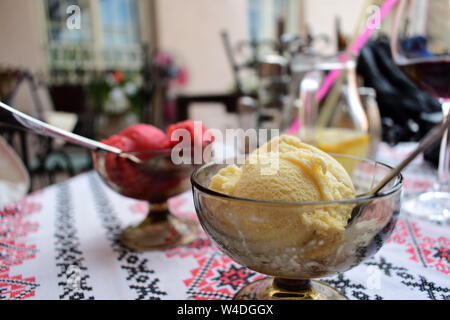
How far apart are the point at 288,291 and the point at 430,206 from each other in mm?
302

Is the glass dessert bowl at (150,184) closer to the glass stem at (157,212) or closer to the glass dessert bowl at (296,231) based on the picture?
the glass stem at (157,212)

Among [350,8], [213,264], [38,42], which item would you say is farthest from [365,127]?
[350,8]

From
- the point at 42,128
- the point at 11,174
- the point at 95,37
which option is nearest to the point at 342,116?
the point at 42,128

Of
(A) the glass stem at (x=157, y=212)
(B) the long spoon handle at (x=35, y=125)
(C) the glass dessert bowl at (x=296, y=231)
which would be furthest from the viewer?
(A) the glass stem at (x=157, y=212)

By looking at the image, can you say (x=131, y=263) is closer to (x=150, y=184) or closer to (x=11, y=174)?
(x=150, y=184)

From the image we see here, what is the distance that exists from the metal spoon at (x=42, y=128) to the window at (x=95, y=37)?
2.81m

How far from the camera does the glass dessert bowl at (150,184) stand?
1.26ft

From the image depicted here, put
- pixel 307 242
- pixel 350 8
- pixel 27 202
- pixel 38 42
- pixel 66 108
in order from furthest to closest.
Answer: pixel 350 8
pixel 38 42
pixel 66 108
pixel 27 202
pixel 307 242

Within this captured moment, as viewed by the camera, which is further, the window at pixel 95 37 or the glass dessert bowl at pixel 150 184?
the window at pixel 95 37

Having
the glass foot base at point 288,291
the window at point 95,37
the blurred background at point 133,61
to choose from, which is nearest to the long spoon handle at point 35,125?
the glass foot base at point 288,291

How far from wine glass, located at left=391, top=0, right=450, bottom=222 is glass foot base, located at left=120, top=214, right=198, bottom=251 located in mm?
302

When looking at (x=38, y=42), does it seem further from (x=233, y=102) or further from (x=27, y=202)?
(x=27, y=202)
